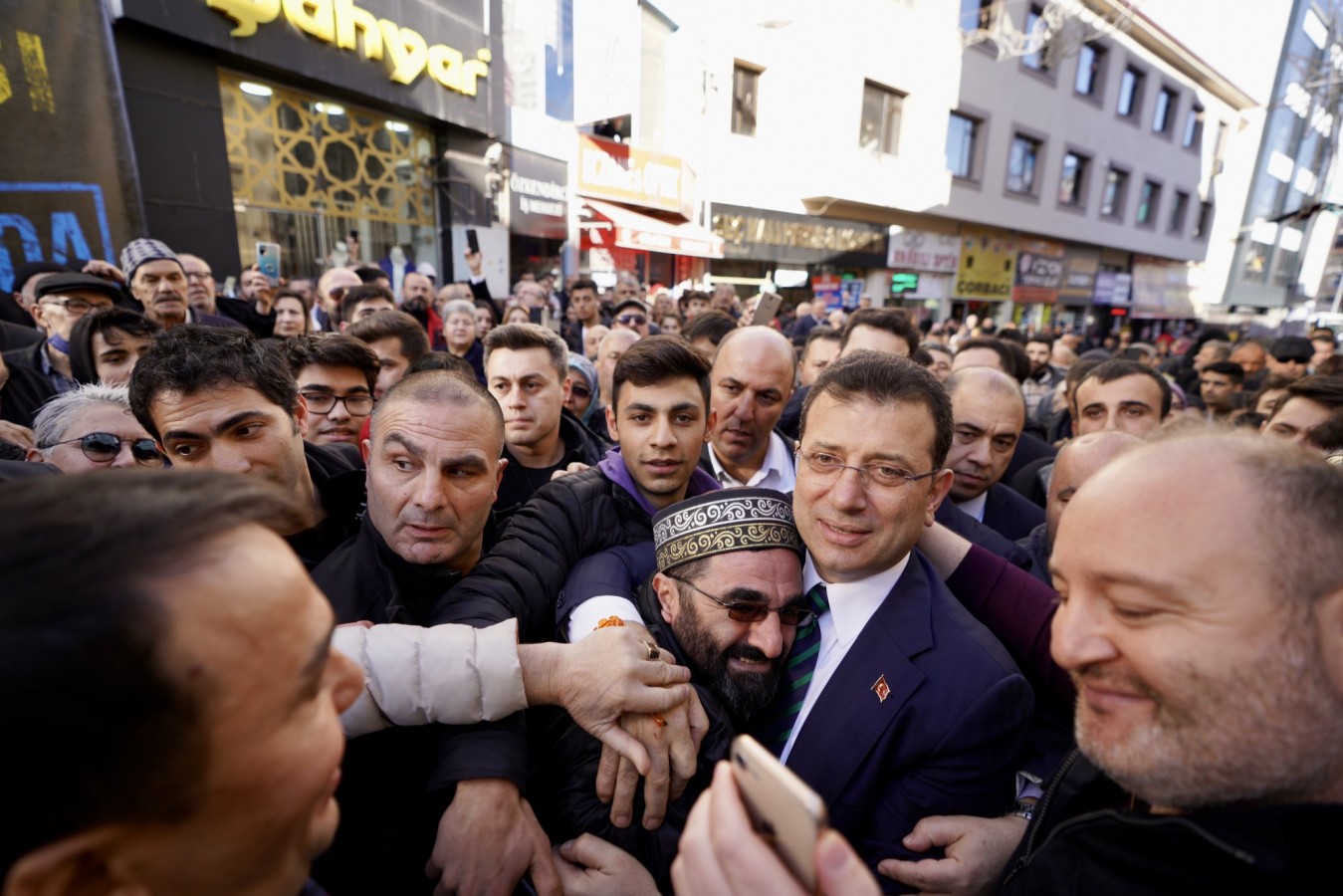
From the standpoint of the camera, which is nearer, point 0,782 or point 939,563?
point 0,782

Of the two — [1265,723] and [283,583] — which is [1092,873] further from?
[283,583]

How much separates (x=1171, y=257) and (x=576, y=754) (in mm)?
37918

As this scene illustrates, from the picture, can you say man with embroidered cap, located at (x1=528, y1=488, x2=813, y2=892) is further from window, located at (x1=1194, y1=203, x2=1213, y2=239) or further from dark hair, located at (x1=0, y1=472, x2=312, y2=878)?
window, located at (x1=1194, y1=203, x2=1213, y2=239)

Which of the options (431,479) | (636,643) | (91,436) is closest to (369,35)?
(91,436)

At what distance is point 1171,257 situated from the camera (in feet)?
96.2

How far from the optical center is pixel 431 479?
6.62 ft

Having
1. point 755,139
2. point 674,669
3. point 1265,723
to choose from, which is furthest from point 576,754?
point 755,139

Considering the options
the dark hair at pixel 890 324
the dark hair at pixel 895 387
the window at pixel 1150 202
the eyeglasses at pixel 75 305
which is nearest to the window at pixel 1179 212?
the window at pixel 1150 202

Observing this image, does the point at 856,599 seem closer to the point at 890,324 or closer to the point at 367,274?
the point at 890,324

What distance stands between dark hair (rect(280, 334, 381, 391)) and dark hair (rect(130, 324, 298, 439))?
964 millimetres

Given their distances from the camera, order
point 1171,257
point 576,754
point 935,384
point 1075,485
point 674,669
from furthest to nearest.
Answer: point 1171,257
point 1075,485
point 935,384
point 576,754
point 674,669

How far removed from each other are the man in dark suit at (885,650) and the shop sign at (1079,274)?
2783cm

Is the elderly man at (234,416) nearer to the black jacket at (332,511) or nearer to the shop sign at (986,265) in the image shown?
the black jacket at (332,511)

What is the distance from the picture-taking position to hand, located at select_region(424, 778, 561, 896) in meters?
1.36
